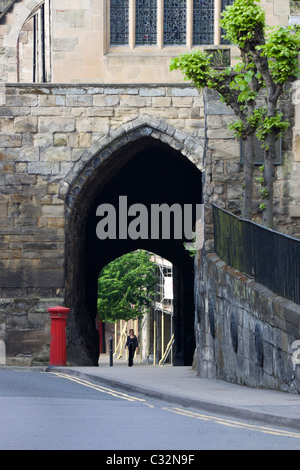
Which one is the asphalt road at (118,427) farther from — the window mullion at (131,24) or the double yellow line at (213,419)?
the window mullion at (131,24)

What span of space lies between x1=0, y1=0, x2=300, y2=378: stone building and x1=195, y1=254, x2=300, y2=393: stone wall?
1.34 m

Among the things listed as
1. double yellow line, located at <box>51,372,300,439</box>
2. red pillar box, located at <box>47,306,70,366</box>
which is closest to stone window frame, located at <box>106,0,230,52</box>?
red pillar box, located at <box>47,306,70,366</box>

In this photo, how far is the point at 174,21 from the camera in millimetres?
27609

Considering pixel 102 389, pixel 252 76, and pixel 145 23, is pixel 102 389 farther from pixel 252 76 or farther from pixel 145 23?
pixel 145 23

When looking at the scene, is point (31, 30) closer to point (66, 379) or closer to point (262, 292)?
point (66, 379)

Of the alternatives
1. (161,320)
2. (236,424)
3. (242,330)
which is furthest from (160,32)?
(161,320)

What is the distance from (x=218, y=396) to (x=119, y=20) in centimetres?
1628

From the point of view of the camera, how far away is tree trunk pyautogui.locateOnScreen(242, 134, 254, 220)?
18125 mm

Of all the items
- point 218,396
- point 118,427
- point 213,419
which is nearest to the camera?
point 118,427

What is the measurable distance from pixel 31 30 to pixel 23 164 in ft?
27.3

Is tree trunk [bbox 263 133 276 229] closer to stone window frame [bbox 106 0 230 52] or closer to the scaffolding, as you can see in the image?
stone window frame [bbox 106 0 230 52]

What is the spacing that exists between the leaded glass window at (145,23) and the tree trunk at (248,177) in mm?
9948

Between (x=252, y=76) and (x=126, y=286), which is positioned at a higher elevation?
(x=252, y=76)

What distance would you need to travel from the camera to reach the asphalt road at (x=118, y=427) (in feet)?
28.2
